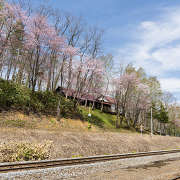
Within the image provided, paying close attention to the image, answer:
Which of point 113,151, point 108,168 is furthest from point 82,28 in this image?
point 108,168

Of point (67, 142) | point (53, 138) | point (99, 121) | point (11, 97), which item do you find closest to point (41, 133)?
point (53, 138)

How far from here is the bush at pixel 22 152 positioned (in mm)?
9988

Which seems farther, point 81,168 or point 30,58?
point 30,58

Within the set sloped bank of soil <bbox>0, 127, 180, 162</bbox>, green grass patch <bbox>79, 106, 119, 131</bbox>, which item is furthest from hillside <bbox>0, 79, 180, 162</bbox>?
green grass patch <bbox>79, 106, 119, 131</bbox>

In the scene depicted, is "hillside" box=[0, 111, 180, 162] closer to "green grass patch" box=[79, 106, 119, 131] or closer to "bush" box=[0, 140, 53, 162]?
"bush" box=[0, 140, 53, 162]

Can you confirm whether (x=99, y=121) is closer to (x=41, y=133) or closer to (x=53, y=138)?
(x=53, y=138)

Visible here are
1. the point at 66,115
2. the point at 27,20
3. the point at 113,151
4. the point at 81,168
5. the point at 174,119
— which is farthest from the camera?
the point at 174,119

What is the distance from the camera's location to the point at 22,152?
35.0 ft

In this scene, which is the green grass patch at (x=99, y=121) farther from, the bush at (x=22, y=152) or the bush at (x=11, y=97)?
the bush at (x=22, y=152)

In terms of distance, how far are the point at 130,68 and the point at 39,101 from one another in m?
26.7

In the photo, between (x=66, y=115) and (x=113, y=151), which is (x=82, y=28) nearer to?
(x=66, y=115)

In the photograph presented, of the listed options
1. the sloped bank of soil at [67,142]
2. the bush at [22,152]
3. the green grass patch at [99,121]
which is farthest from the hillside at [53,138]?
the green grass patch at [99,121]

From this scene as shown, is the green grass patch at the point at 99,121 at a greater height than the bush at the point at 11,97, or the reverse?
the bush at the point at 11,97

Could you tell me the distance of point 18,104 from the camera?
19.0 metres
